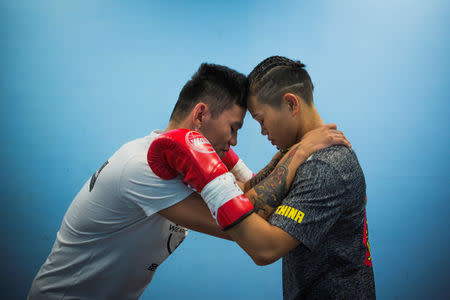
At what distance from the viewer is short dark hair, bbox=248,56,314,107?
1131 millimetres

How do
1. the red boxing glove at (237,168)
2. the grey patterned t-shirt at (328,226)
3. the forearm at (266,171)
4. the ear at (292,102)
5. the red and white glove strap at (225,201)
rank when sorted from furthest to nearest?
the red boxing glove at (237,168), the forearm at (266,171), the ear at (292,102), the grey patterned t-shirt at (328,226), the red and white glove strap at (225,201)

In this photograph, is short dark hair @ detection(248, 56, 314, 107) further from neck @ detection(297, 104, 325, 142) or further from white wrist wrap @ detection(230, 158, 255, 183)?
white wrist wrap @ detection(230, 158, 255, 183)

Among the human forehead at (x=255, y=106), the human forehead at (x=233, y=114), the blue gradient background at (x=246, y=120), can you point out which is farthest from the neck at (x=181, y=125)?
the blue gradient background at (x=246, y=120)

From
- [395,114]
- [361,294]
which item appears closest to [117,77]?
[361,294]

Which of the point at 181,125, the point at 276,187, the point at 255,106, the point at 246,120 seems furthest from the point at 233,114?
the point at 246,120

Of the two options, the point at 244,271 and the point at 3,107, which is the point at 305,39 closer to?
the point at 244,271

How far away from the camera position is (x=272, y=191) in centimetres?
94

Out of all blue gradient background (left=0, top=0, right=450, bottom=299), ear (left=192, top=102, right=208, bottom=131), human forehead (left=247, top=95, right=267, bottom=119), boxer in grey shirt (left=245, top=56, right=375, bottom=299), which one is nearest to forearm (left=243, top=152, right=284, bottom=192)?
boxer in grey shirt (left=245, top=56, right=375, bottom=299)

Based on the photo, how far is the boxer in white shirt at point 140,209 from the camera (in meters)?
0.89

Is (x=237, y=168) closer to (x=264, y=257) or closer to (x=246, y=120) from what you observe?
(x=246, y=120)

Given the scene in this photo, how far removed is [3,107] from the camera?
2014mm

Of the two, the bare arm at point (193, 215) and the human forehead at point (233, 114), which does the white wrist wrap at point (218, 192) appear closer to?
the bare arm at point (193, 215)

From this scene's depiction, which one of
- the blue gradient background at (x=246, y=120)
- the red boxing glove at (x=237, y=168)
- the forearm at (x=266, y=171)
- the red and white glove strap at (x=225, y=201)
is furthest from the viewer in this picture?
the blue gradient background at (x=246, y=120)

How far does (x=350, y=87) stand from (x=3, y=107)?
2.68m
